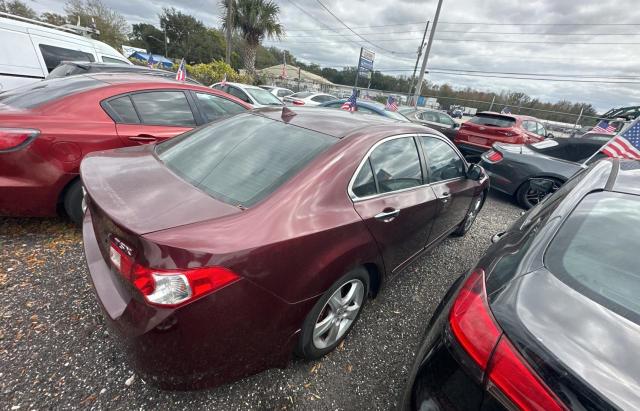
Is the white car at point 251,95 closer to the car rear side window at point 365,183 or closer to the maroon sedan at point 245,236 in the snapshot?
the maroon sedan at point 245,236

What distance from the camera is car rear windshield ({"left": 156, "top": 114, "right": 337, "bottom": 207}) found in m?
1.58

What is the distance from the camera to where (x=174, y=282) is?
3.84ft

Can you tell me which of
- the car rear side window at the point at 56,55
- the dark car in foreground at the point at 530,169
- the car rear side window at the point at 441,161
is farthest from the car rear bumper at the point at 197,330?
the car rear side window at the point at 56,55

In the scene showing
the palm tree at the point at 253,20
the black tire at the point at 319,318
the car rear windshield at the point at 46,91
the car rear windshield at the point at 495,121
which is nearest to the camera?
the black tire at the point at 319,318

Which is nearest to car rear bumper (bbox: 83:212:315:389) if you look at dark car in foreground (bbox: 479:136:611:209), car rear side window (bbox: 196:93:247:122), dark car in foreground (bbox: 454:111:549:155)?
car rear side window (bbox: 196:93:247:122)

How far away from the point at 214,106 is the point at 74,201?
198cm

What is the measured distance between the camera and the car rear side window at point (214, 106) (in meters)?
3.76

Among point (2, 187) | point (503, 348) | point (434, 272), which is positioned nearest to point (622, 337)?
point (503, 348)

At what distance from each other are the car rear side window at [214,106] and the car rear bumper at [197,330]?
268 centimetres

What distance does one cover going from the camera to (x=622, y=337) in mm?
857

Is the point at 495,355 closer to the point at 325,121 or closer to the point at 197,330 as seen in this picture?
the point at 197,330

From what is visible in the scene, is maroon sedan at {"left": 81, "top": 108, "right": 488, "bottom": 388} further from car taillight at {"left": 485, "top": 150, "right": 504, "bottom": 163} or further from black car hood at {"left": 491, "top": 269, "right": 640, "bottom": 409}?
car taillight at {"left": 485, "top": 150, "right": 504, "bottom": 163}

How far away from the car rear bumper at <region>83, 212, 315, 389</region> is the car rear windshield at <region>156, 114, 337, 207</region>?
50 cm

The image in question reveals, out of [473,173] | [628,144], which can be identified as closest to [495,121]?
[628,144]
